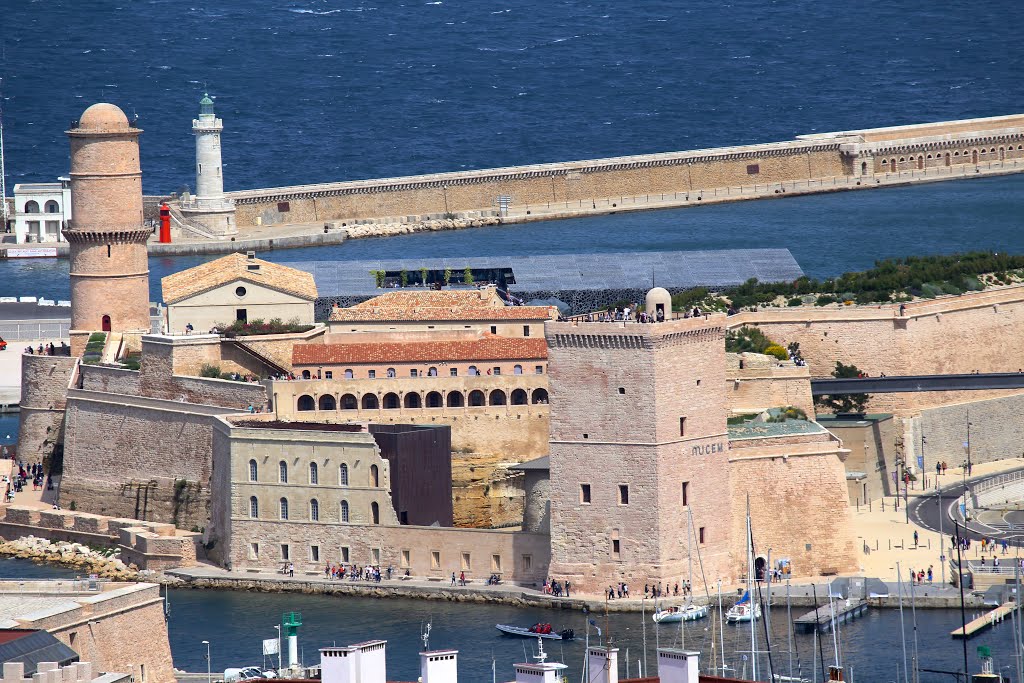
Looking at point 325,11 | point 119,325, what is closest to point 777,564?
point 119,325

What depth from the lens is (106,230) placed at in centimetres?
8669

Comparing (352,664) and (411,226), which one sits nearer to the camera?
(352,664)

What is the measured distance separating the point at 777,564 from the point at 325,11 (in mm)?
130115

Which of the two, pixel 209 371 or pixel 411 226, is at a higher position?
pixel 411 226

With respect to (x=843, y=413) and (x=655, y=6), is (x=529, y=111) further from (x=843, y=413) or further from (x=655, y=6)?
(x=843, y=413)

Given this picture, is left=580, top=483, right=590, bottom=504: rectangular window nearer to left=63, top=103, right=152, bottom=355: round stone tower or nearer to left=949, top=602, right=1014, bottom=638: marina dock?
left=949, top=602, right=1014, bottom=638: marina dock

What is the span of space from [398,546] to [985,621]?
14.6 metres

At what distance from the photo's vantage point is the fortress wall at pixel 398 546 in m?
72.1

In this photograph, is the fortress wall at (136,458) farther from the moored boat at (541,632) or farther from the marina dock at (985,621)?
the marina dock at (985,621)

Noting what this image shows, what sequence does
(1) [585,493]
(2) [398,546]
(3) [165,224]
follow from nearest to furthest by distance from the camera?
(1) [585,493] < (2) [398,546] < (3) [165,224]

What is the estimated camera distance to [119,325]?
88.4 m

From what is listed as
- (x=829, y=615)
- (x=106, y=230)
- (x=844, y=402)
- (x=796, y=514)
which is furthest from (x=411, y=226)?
(x=829, y=615)

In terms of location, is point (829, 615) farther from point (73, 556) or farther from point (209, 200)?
point (209, 200)

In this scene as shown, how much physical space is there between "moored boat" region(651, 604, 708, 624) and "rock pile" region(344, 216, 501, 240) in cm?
7186
